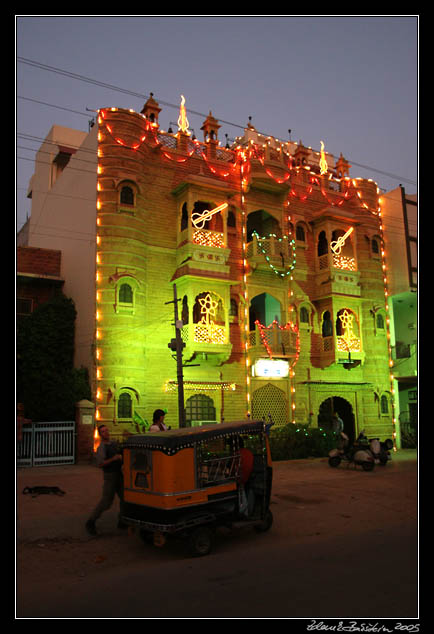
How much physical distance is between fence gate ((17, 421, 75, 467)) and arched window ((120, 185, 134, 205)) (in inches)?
367

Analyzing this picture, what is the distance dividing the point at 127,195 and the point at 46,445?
10.6 meters

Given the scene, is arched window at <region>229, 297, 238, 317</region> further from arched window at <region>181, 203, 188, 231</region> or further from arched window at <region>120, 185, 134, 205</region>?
arched window at <region>120, 185, 134, 205</region>

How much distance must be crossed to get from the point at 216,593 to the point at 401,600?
6.91ft

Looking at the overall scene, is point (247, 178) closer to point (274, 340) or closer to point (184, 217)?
point (184, 217)

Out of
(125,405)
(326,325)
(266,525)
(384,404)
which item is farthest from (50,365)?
(384,404)

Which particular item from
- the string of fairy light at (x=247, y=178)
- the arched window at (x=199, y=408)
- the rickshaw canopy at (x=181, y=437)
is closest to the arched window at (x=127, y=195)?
the string of fairy light at (x=247, y=178)

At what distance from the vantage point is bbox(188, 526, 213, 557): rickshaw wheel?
8.00 m

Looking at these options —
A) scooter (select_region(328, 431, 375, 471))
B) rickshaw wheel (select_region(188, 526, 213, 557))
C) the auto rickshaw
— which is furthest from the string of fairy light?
rickshaw wheel (select_region(188, 526, 213, 557))

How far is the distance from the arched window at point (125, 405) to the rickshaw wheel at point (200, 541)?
12.3 metres

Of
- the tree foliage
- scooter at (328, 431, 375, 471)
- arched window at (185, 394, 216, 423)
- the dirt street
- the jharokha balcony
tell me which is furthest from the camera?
the jharokha balcony

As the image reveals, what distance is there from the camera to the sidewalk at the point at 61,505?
9.70 meters

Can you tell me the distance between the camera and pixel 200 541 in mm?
8125

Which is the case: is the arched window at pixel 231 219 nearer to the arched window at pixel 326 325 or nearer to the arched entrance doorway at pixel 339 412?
the arched window at pixel 326 325

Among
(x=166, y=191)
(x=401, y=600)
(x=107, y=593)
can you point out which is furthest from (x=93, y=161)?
(x=401, y=600)
